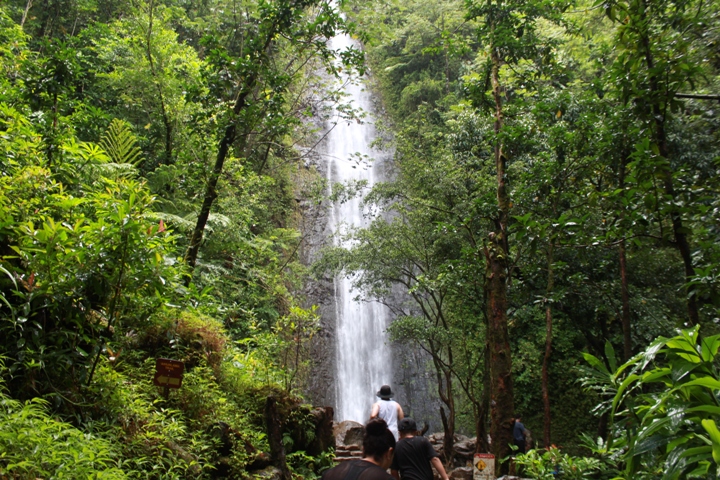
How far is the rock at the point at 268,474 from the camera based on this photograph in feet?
14.5

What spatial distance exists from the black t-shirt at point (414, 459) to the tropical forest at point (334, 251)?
758 mm

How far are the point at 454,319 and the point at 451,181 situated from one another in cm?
411

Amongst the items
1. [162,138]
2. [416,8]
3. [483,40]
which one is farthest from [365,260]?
[416,8]

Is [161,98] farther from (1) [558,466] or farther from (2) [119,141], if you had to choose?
(1) [558,466]

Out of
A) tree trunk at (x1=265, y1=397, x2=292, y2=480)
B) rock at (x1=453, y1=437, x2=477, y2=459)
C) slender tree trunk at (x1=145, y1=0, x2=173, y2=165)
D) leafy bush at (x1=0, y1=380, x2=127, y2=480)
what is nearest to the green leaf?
leafy bush at (x1=0, y1=380, x2=127, y2=480)

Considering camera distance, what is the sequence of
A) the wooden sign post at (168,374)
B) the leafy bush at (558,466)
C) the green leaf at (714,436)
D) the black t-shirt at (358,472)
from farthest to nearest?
the wooden sign post at (168,374) < the leafy bush at (558,466) < the black t-shirt at (358,472) < the green leaf at (714,436)

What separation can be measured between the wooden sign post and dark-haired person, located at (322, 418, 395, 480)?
2.09 metres

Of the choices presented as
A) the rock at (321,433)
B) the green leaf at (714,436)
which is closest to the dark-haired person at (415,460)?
the green leaf at (714,436)

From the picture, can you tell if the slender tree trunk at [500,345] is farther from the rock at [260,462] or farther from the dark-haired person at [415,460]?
the rock at [260,462]

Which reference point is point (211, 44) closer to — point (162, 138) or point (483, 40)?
point (483, 40)

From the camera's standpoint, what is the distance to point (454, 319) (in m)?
11.7

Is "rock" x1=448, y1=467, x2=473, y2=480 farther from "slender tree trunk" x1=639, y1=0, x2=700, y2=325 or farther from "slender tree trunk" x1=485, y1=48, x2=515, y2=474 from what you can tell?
"slender tree trunk" x1=639, y1=0, x2=700, y2=325

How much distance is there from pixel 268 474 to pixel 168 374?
162 cm

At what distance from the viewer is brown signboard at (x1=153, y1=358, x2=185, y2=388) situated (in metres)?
3.81
